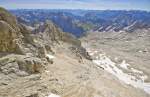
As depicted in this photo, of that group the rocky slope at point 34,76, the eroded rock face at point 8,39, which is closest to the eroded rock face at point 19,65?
the rocky slope at point 34,76

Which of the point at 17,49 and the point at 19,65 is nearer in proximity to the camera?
the point at 19,65

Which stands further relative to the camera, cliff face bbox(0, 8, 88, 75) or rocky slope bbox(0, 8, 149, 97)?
cliff face bbox(0, 8, 88, 75)

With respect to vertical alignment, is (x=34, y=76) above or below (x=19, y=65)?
below

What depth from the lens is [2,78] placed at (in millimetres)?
39469

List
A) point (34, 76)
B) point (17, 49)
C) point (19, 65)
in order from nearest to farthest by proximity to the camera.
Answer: point (34, 76) → point (19, 65) → point (17, 49)

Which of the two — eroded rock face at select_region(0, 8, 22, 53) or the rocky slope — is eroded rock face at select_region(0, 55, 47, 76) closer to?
the rocky slope

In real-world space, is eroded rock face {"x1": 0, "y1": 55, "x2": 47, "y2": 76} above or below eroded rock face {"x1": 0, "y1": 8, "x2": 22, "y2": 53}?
below

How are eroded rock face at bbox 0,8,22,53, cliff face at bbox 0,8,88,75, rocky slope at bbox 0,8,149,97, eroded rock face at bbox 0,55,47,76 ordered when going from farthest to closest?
eroded rock face at bbox 0,8,22,53, cliff face at bbox 0,8,88,75, eroded rock face at bbox 0,55,47,76, rocky slope at bbox 0,8,149,97

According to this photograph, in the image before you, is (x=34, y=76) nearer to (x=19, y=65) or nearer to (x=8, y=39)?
(x=19, y=65)

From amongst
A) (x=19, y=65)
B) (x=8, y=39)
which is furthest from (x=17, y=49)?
(x=19, y=65)

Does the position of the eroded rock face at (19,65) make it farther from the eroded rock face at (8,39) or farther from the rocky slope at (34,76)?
the eroded rock face at (8,39)

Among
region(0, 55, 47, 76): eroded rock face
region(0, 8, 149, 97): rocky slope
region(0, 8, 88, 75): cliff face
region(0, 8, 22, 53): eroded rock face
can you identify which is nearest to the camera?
region(0, 8, 149, 97): rocky slope

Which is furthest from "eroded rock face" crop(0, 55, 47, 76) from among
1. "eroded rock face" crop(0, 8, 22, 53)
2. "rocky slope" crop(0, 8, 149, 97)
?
"eroded rock face" crop(0, 8, 22, 53)

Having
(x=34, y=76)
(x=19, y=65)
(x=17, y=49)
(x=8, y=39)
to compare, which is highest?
(x=8, y=39)
